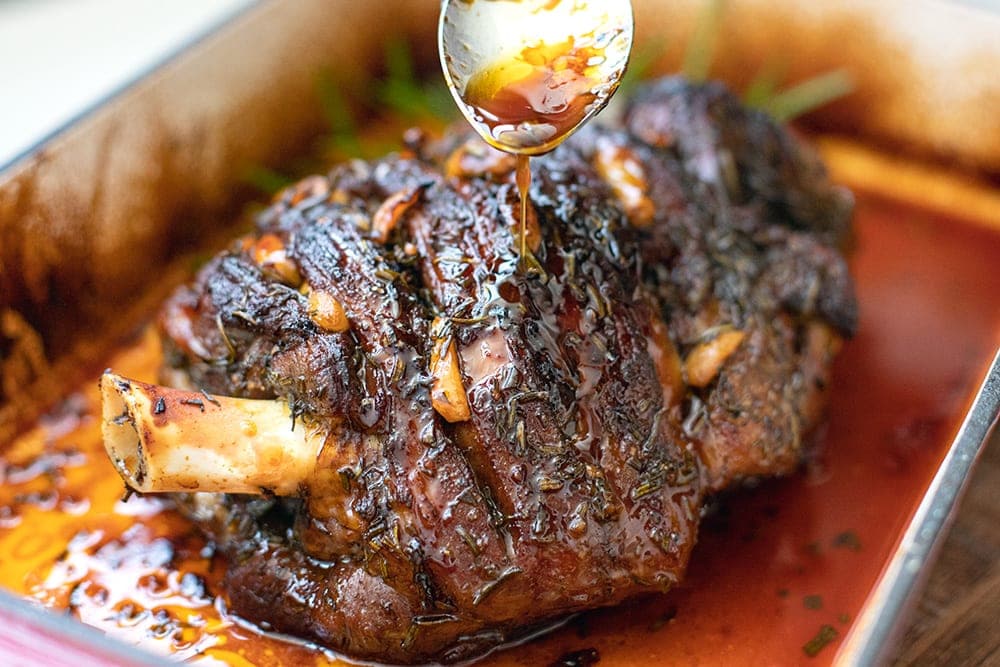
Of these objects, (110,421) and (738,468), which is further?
(738,468)

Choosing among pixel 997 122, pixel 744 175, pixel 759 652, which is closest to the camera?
pixel 759 652

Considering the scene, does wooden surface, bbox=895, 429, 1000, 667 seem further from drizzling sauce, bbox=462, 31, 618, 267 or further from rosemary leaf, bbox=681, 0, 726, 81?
rosemary leaf, bbox=681, 0, 726, 81

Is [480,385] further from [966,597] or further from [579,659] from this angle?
[966,597]

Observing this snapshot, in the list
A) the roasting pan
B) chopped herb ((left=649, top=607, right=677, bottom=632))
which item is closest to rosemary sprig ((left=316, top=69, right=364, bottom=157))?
the roasting pan

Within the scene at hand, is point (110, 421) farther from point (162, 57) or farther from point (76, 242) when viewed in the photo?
point (162, 57)

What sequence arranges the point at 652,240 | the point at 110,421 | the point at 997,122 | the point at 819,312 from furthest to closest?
the point at 997,122, the point at 819,312, the point at 652,240, the point at 110,421

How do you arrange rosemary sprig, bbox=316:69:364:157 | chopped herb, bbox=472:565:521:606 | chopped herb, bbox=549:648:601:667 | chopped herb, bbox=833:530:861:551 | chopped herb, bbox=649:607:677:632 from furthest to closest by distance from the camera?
rosemary sprig, bbox=316:69:364:157, chopped herb, bbox=833:530:861:551, chopped herb, bbox=649:607:677:632, chopped herb, bbox=549:648:601:667, chopped herb, bbox=472:565:521:606

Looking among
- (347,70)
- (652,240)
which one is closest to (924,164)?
(652,240)
